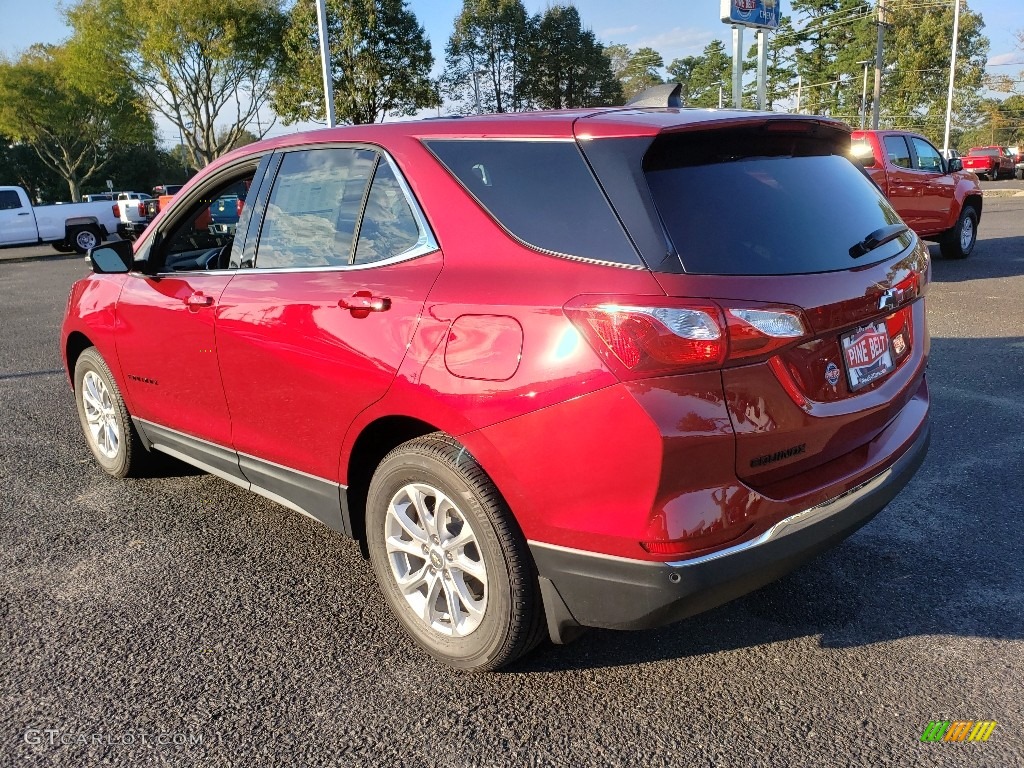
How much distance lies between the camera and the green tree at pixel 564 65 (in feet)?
155

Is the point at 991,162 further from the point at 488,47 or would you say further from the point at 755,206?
the point at 755,206

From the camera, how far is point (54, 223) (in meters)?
22.1

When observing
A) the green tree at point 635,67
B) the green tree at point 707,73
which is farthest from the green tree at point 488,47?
the green tree at point 707,73

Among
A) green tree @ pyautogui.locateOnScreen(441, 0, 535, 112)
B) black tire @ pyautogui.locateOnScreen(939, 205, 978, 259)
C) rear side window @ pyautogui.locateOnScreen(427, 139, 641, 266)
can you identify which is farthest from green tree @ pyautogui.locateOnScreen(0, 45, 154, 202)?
rear side window @ pyautogui.locateOnScreen(427, 139, 641, 266)

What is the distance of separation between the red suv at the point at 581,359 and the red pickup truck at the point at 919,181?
9.85m

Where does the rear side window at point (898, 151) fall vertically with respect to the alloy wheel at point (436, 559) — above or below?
above

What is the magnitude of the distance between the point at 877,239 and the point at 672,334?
1053 mm

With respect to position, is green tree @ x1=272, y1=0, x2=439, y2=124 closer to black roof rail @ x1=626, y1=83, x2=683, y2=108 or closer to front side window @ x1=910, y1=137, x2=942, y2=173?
front side window @ x1=910, y1=137, x2=942, y2=173

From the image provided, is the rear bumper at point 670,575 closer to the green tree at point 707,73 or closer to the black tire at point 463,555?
the black tire at point 463,555

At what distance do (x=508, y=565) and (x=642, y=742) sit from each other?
632 mm

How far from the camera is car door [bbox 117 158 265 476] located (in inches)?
142

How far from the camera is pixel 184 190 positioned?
3.98 metres

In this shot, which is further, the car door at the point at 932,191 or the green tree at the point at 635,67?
the green tree at the point at 635,67

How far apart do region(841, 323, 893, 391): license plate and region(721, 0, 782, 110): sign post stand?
49.1 ft
